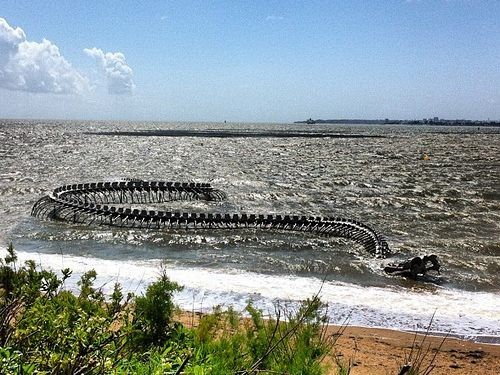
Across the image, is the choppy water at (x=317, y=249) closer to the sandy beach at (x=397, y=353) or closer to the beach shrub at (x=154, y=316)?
the sandy beach at (x=397, y=353)

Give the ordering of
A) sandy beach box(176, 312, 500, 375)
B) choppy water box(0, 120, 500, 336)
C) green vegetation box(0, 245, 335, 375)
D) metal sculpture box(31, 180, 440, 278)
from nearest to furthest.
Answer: green vegetation box(0, 245, 335, 375), sandy beach box(176, 312, 500, 375), choppy water box(0, 120, 500, 336), metal sculpture box(31, 180, 440, 278)

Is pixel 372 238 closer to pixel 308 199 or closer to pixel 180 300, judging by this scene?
pixel 180 300

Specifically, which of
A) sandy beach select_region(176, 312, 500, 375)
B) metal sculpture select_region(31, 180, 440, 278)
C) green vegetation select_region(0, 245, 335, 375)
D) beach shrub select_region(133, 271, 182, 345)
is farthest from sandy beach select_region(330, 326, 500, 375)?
metal sculpture select_region(31, 180, 440, 278)

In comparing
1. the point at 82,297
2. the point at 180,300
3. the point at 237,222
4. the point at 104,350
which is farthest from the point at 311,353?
the point at 237,222

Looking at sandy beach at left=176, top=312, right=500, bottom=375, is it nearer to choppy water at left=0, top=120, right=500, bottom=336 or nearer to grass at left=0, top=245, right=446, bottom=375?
choppy water at left=0, top=120, right=500, bottom=336

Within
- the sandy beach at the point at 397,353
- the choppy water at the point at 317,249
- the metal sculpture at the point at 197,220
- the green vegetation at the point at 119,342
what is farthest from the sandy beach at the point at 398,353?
the metal sculpture at the point at 197,220

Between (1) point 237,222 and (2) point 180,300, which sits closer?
(2) point 180,300

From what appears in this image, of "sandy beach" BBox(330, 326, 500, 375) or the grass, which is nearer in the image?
the grass
